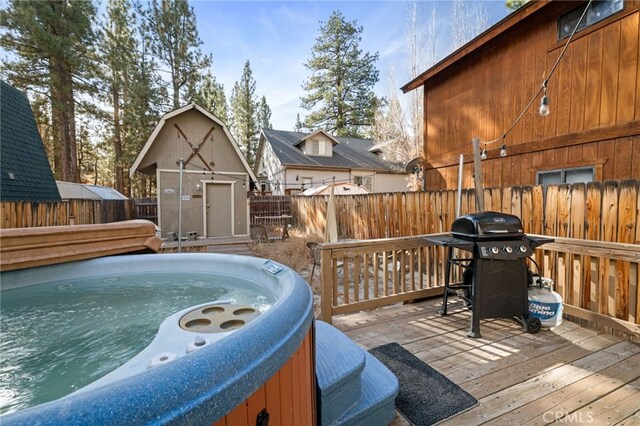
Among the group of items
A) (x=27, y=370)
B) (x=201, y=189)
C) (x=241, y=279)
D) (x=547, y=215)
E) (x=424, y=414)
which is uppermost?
(x=201, y=189)

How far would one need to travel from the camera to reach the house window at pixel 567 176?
4.92 metres

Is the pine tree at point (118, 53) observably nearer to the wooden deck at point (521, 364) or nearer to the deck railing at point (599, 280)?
the wooden deck at point (521, 364)

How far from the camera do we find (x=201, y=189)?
10133 millimetres

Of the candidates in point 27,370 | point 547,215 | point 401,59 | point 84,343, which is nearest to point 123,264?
point 84,343

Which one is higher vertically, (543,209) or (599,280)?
(543,209)

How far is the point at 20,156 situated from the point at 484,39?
10.8 meters

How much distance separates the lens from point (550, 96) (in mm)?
5531

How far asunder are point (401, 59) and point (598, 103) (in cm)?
1235

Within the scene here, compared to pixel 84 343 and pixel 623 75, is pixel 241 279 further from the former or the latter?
pixel 623 75

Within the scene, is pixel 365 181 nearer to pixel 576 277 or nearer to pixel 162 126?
pixel 162 126

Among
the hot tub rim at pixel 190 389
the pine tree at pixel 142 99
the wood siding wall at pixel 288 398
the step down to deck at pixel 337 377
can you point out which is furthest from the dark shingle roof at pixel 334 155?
the hot tub rim at pixel 190 389

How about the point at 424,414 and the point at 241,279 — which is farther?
the point at 241,279

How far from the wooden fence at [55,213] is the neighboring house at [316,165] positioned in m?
9.42

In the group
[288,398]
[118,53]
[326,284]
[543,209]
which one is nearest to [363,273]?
[326,284]
